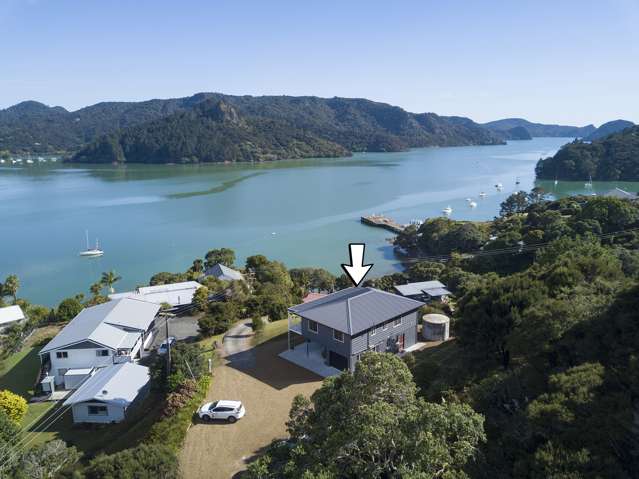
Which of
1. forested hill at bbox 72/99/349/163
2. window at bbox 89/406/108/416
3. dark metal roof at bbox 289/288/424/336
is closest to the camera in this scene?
window at bbox 89/406/108/416

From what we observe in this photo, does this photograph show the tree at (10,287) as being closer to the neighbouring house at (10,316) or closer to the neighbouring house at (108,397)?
the neighbouring house at (10,316)

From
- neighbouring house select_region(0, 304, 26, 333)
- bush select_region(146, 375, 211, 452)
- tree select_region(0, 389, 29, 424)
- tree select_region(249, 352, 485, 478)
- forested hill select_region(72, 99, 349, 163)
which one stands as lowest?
neighbouring house select_region(0, 304, 26, 333)

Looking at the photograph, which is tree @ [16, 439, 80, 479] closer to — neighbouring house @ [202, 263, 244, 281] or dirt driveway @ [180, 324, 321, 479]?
dirt driveway @ [180, 324, 321, 479]

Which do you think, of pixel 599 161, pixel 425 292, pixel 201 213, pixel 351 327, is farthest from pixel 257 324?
pixel 599 161

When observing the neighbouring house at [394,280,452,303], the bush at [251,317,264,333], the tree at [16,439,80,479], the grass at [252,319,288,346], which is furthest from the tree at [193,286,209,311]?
the tree at [16,439,80,479]

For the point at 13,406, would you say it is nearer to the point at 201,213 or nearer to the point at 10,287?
the point at 10,287

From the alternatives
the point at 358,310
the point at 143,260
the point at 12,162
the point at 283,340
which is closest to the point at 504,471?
the point at 358,310

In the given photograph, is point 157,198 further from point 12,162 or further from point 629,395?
point 12,162

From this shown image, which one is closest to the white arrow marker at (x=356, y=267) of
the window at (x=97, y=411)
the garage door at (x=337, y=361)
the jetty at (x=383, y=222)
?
the garage door at (x=337, y=361)
